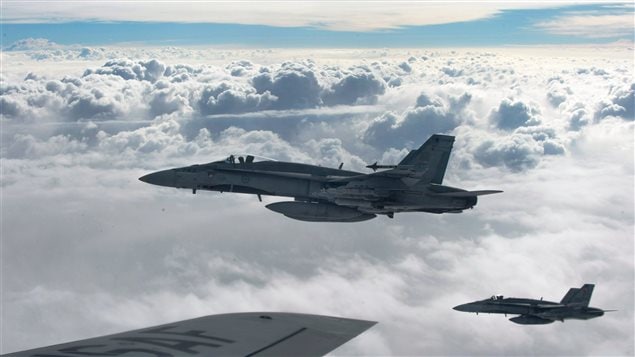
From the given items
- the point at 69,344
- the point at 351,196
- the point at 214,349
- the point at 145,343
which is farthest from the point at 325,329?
the point at 351,196

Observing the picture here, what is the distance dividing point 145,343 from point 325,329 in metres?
2.77

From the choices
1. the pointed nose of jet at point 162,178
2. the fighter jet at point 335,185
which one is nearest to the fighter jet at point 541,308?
the fighter jet at point 335,185

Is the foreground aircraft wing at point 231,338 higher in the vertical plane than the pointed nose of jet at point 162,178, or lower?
higher

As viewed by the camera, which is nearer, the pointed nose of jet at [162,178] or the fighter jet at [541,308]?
the pointed nose of jet at [162,178]

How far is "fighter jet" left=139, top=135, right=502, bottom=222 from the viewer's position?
1431 inches

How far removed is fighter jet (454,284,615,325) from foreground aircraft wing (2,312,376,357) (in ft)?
168

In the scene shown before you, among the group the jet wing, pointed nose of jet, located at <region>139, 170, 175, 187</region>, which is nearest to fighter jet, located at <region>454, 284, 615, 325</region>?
the jet wing

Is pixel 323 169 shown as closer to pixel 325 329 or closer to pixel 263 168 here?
pixel 263 168

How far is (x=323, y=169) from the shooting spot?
38562mm

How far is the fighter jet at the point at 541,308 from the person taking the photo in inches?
2282

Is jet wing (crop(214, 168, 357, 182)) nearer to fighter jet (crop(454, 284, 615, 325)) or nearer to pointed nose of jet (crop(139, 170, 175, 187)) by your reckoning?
pointed nose of jet (crop(139, 170, 175, 187))

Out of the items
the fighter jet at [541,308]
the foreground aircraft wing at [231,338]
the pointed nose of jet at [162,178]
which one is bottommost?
the fighter jet at [541,308]

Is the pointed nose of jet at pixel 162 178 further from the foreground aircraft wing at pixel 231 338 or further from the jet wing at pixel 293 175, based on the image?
the foreground aircraft wing at pixel 231 338

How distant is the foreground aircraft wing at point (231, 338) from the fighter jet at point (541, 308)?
168 feet
